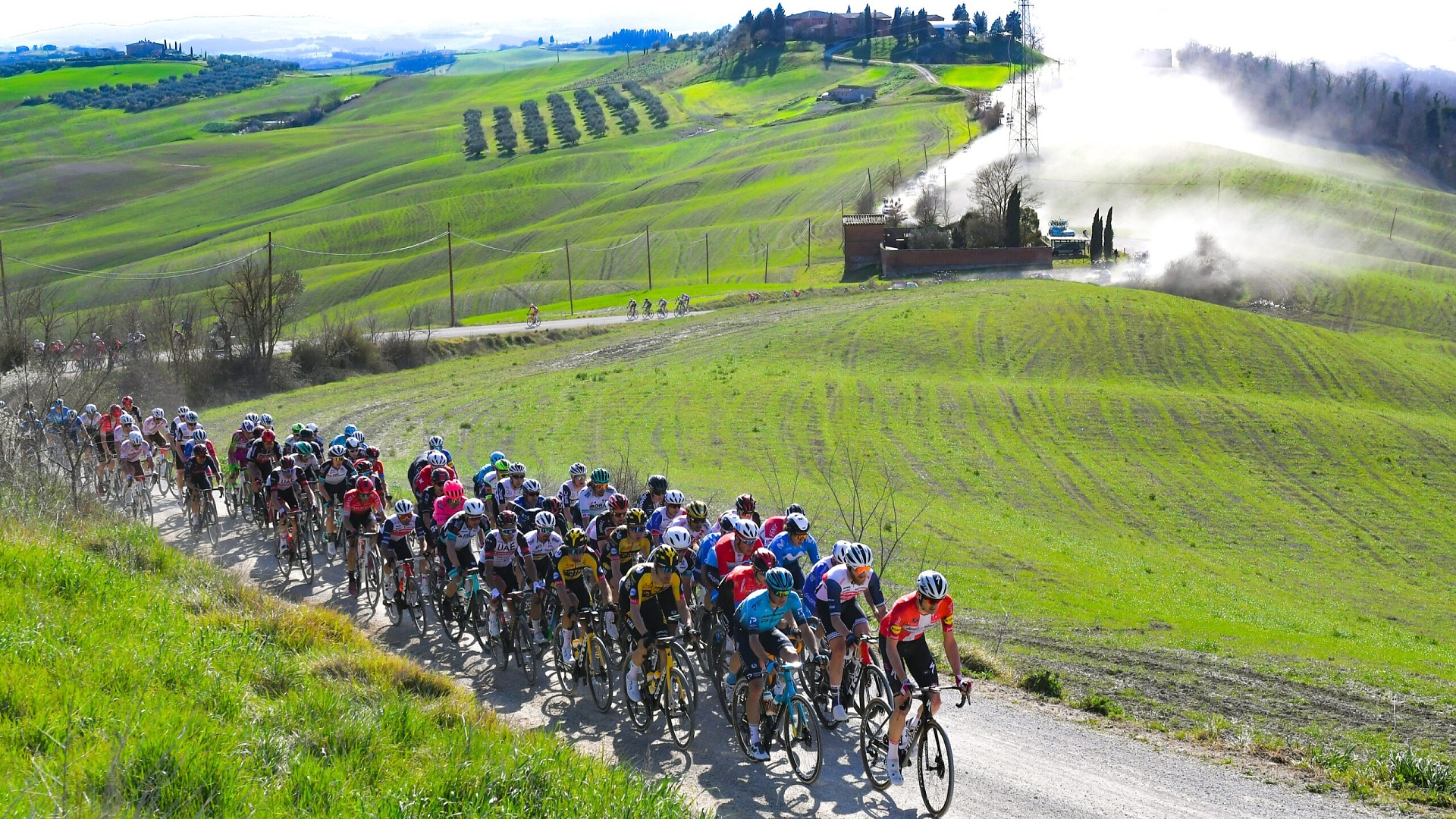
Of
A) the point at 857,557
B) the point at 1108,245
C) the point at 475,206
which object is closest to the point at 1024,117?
the point at 1108,245

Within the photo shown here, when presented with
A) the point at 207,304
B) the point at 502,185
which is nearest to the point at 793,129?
the point at 502,185

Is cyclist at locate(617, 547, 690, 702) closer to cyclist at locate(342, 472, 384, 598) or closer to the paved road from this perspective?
the paved road

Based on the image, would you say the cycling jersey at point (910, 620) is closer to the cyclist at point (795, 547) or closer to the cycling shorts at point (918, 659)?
the cycling shorts at point (918, 659)

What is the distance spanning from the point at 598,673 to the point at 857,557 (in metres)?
3.79

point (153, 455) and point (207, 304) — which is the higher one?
point (153, 455)

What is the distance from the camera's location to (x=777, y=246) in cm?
11550

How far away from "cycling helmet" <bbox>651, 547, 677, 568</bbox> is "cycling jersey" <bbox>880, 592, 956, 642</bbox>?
7.92ft

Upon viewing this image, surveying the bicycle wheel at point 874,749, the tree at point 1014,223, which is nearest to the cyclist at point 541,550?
the bicycle wheel at point 874,749

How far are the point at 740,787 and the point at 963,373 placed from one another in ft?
137

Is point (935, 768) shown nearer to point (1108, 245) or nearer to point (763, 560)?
point (763, 560)

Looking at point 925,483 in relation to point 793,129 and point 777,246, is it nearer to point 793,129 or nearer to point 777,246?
point 777,246

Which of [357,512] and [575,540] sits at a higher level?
[575,540]

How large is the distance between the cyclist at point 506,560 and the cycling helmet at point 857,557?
458 cm

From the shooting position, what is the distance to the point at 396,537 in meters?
16.7
